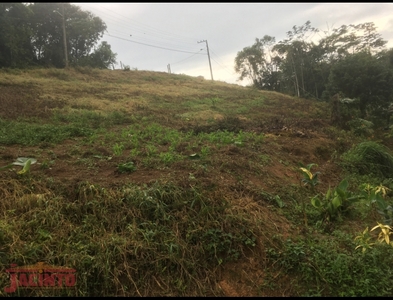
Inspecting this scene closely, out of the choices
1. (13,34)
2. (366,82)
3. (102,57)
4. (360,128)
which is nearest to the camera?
(360,128)

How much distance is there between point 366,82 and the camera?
14.0 m

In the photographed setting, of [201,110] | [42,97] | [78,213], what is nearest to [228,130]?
[201,110]

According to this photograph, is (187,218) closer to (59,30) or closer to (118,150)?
(118,150)

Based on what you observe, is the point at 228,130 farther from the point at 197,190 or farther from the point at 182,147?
the point at 197,190

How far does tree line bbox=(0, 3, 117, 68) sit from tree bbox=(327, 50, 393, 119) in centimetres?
1917

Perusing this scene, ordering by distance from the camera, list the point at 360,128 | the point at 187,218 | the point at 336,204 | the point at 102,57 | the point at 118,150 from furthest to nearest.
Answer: the point at 102,57 < the point at 360,128 < the point at 118,150 < the point at 336,204 < the point at 187,218

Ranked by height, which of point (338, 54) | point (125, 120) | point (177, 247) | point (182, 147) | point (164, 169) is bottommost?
point (177, 247)

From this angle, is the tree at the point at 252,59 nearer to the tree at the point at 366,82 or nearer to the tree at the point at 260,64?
the tree at the point at 260,64

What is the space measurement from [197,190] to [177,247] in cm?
99

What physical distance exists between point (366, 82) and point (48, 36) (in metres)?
23.0

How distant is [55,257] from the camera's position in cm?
264

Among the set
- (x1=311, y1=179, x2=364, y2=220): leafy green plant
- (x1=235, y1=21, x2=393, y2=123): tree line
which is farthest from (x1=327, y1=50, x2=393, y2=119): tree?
(x1=311, y1=179, x2=364, y2=220): leafy green plant

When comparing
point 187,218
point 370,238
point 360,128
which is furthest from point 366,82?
point 187,218

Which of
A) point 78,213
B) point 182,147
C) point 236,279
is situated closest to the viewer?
point 236,279
